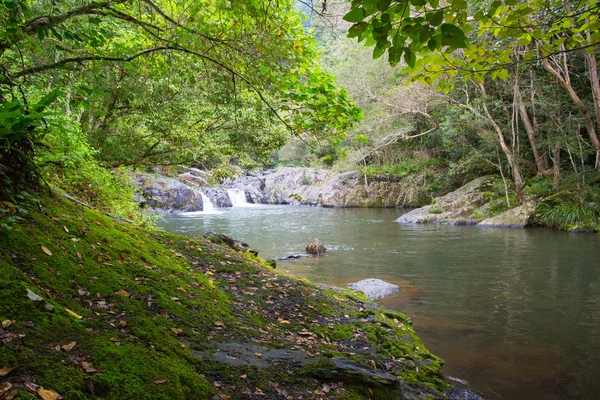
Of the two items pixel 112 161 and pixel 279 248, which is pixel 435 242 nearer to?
pixel 279 248

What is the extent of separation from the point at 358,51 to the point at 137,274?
2618cm

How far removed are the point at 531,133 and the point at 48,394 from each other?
2190 centimetres

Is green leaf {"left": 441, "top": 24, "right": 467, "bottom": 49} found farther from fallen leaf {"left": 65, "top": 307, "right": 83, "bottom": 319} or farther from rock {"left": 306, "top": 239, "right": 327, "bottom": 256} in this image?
rock {"left": 306, "top": 239, "right": 327, "bottom": 256}

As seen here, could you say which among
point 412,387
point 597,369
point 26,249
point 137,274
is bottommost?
point 597,369

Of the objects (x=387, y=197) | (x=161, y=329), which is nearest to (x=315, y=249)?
(x=161, y=329)

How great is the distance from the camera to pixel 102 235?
373 cm

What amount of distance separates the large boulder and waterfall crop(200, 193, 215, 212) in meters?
0.67

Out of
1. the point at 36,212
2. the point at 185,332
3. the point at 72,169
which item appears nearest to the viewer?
the point at 185,332

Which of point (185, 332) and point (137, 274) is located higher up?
point (137, 274)

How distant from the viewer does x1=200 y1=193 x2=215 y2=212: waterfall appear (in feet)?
90.9

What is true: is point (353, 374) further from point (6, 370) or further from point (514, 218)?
point (514, 218)

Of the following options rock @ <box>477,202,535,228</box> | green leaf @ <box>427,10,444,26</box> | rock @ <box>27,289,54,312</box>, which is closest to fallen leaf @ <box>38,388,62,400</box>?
rock @ <box>27,289,54,312</box>

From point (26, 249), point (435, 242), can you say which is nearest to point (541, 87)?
point (435, 242)

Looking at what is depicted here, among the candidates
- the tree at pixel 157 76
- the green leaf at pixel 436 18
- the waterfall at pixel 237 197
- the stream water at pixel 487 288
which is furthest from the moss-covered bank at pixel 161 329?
the waterfall at pixel 237 197
